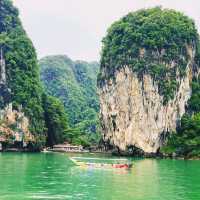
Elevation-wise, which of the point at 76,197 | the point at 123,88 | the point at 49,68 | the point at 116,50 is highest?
the point at 49,68

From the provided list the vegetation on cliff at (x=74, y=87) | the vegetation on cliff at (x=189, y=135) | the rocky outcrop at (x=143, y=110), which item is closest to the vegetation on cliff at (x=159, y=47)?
the rocky outcrop at (x=143, y=110)

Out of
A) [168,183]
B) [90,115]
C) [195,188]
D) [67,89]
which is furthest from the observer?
[67,89]

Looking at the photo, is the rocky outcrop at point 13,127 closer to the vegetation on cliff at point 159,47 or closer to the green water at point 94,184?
the vegetation on cliff at point 159,47

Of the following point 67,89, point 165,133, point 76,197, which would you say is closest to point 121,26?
point 165,133

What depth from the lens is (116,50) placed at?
6197 centimetres

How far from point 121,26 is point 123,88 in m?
6.86

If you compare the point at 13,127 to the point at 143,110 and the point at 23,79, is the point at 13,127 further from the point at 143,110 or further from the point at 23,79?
the point at 143,110

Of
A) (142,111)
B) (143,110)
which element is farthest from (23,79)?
(143,110)

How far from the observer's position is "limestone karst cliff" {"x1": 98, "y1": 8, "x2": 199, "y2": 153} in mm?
59969

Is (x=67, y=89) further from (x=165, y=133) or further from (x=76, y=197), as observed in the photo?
(x=76, y=197)

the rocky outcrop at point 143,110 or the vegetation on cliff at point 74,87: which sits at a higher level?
the vegetation on cliff at point 74,87

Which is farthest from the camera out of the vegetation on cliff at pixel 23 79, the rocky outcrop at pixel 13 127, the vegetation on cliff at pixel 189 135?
the vegetation on cliff at pixel 23 79

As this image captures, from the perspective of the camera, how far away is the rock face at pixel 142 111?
60.0 meters

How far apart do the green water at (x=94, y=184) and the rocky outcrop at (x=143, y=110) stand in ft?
73.7
